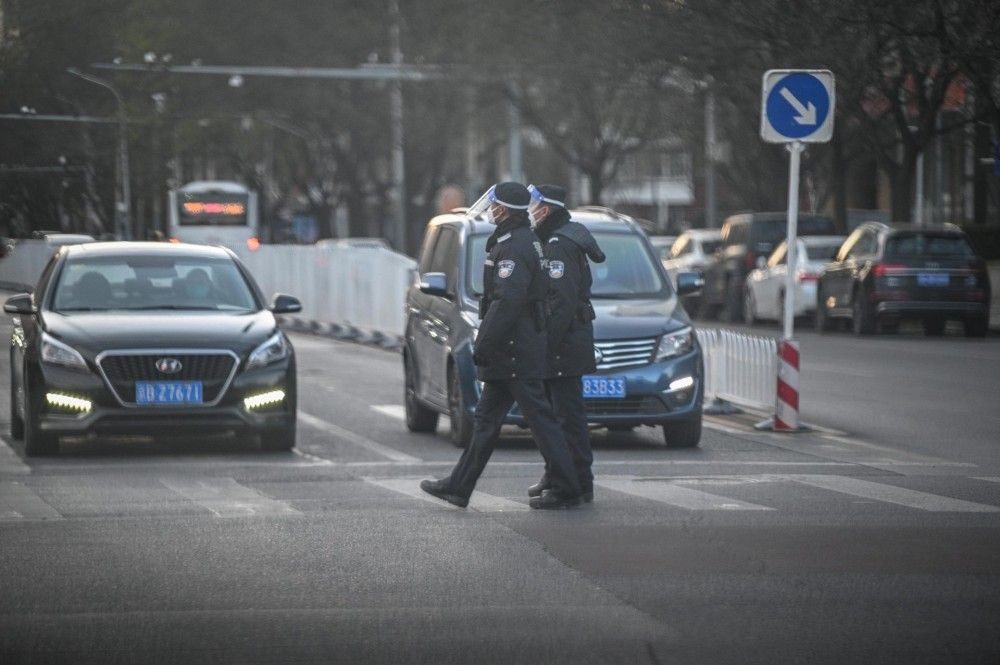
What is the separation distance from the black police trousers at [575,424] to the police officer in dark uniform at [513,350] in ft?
0.90

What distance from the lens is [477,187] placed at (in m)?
85.9

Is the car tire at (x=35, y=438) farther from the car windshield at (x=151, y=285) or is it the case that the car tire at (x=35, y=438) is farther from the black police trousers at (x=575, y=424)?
the black police trousers at (x=575, y=424)

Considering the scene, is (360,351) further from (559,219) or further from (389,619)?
(389,619)

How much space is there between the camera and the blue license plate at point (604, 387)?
579 inches

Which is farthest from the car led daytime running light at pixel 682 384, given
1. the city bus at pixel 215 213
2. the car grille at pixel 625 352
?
the city bus at pixel 215 213

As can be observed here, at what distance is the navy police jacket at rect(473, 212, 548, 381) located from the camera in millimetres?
10984

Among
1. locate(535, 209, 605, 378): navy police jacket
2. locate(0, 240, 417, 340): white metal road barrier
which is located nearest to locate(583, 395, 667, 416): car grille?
locate(535, 209, 605, 378): navy police jacket

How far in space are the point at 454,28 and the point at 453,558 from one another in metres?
42.3

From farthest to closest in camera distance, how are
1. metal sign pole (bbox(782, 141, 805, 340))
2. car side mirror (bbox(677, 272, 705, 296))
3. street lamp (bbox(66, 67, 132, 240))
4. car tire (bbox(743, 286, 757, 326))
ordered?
1. car tire (bbox(743, 286, 757, 326))
2. street lamp (bbox(66, 67, 132, 240))
3. metal sign pole (bbox(782, 141, 805, 340))
4. car side mirror (bbox(677, 272, 705, 296))

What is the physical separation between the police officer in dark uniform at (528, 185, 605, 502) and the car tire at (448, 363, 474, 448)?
3169mm

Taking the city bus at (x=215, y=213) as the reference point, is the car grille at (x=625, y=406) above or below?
below

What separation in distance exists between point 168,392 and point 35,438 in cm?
94

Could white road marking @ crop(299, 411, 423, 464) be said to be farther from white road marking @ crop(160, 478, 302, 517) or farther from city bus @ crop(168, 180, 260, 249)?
city bus @ crop(168, 180, 260, 249)

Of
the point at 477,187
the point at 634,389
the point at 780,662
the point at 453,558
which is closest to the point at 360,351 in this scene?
the point at 634,389
